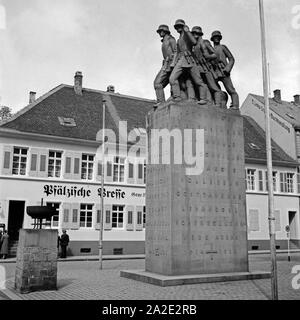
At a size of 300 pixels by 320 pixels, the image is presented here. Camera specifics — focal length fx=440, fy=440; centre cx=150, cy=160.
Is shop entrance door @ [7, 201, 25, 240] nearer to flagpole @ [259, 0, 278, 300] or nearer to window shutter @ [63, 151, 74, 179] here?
window shutter @ [63, 151, 74, 179]

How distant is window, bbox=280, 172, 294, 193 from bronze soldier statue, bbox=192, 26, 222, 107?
23.6 m

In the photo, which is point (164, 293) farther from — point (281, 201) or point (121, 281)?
point (281, 201)

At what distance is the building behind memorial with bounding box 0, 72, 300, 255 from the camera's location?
24.9 metres

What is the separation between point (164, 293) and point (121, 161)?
1910cm

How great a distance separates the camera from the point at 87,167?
1058 inches

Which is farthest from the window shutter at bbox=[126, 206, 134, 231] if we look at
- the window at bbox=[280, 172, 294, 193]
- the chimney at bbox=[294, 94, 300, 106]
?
the chimney at bbox=[294, 94, 300, 106]

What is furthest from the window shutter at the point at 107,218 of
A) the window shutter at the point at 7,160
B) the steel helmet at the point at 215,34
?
the steel helmet at the point at 215,34

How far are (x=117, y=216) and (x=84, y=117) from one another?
695 cm

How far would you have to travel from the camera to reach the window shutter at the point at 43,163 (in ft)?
82.7

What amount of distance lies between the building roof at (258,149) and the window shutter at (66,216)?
13.9 metres

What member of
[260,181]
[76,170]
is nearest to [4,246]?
[76,170]

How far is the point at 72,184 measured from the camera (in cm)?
2609

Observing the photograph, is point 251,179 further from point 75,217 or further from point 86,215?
point 75,217
